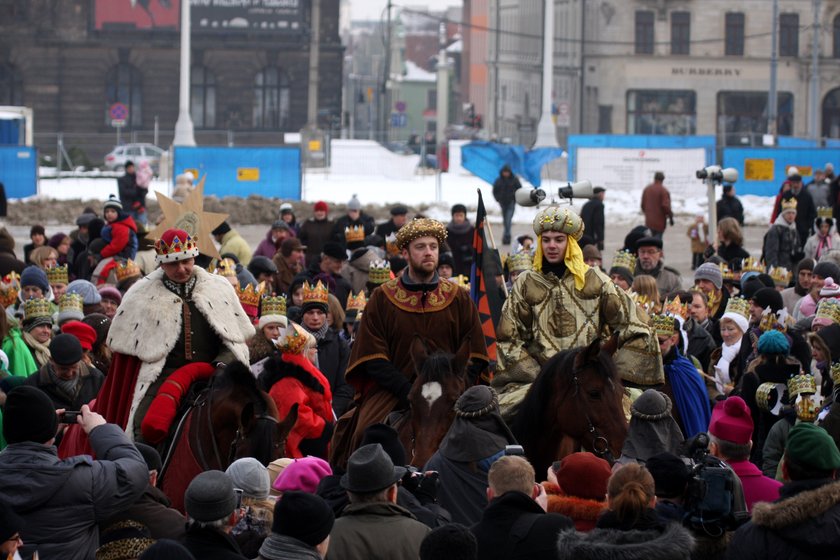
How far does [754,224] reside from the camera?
118ft

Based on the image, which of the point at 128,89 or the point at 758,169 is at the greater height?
the point at 128,89

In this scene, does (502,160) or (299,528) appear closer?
(299,528)

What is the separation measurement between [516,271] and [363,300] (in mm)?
1692

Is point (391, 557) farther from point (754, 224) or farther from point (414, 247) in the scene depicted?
point (754, 224)

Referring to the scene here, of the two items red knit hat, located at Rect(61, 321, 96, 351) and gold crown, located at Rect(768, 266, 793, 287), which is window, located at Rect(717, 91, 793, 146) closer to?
gold crown, located at Rect(768, 266, 793, 287)

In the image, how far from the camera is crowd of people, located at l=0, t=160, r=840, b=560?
228 inches

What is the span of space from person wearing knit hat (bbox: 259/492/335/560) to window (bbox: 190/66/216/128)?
59026 millimetres

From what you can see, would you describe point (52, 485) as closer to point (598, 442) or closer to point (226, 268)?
point (598, 442)

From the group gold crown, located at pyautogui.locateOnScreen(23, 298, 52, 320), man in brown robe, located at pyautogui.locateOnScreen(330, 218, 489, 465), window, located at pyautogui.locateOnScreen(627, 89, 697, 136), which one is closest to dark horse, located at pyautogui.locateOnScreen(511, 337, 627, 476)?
man in brown robe, located at pyautogui.locateOnScreen(330, 218, 489, 465)

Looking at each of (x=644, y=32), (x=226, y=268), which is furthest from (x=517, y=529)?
(x=644, y=32)

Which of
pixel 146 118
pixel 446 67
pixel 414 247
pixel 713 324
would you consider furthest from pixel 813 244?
pixel 446 67

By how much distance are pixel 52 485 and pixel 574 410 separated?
8.79 feet

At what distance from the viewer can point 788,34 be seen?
65.2 meters

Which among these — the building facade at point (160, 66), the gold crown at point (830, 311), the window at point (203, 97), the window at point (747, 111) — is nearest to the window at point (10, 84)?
the building facade at point (160, 66)
